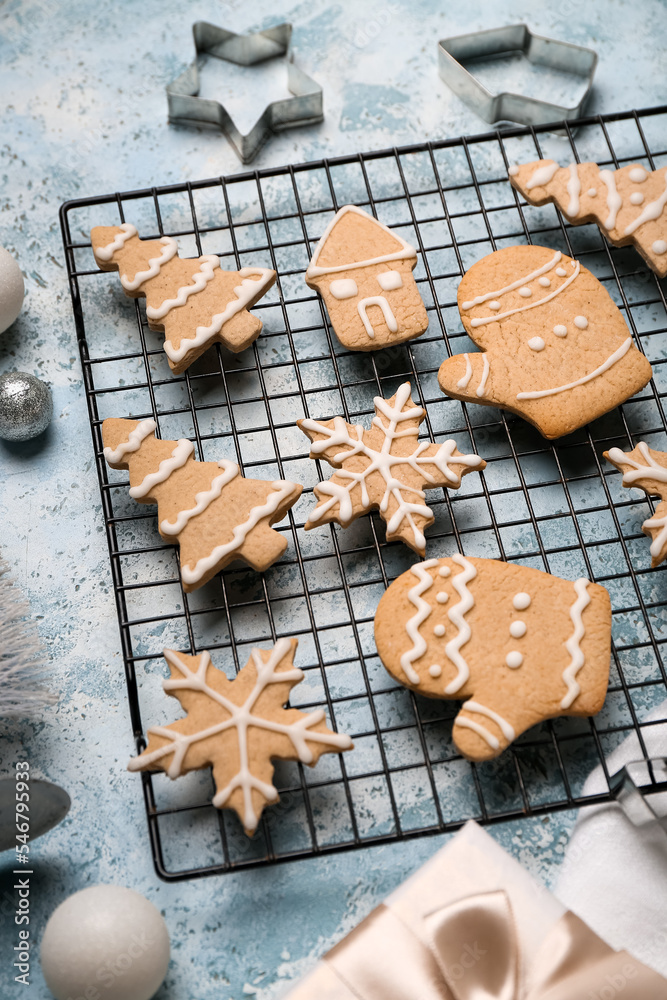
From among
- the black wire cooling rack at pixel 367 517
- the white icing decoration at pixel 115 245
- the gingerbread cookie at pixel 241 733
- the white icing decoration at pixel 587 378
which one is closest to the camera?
the gingerbread cookie at pixel 241 733

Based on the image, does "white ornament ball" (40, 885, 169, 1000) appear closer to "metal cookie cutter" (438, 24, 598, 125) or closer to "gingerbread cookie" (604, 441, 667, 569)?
"gingerbread cookie" (604, 441, 667, 569)

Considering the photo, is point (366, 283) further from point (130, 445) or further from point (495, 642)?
point (495, 642)

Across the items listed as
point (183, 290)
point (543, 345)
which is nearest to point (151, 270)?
point (183, 290)

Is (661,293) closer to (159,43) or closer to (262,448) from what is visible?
(262,448)

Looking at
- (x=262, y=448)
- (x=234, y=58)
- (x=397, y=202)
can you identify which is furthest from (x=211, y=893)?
(x=234, y=58)

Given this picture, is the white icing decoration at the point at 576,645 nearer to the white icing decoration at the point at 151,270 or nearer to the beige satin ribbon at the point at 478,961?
the beige satin ribbon at the point at 478,961

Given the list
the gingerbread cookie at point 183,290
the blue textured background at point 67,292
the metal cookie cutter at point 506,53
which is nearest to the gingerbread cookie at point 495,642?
the blue textured background at point 67,292

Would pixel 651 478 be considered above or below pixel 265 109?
below
